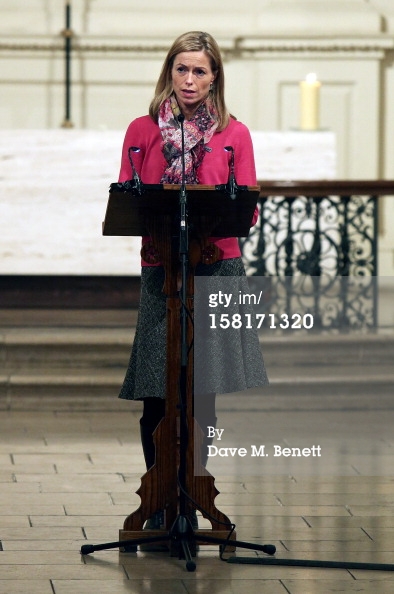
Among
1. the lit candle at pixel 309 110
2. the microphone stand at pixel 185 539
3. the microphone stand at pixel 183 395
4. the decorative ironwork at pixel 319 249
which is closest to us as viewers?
the microphone stand at pixel 183 395

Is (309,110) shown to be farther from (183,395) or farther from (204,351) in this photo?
(183,395)

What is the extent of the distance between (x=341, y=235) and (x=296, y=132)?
71 centimetres

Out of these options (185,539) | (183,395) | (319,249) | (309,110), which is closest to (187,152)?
(183,395)

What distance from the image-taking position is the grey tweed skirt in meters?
3.53

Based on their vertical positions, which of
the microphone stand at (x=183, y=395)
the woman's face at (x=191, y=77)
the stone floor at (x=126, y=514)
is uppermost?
the woman's face at (x=191, y=77)

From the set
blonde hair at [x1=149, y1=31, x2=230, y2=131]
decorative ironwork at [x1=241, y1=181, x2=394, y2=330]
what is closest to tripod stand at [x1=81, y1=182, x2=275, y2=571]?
blonde hair at [x1=149, y1=31, x2=230, y2=131]

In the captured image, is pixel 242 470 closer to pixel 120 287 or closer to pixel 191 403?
pixel 191 403

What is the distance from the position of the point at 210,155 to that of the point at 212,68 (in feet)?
0.86

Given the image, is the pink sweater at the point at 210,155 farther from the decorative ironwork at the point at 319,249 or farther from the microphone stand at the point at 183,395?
the decorative ironwork at the point at 319,249

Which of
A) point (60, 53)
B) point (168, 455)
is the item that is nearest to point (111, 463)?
point (168, 455)

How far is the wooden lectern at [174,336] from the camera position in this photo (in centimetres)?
342

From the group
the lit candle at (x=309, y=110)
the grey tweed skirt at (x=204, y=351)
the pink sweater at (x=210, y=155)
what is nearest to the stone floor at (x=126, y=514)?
the grey tweed skirt at (x=204, y=351)

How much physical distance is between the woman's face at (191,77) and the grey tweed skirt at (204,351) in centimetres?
49

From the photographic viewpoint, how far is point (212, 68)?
3549 mm
